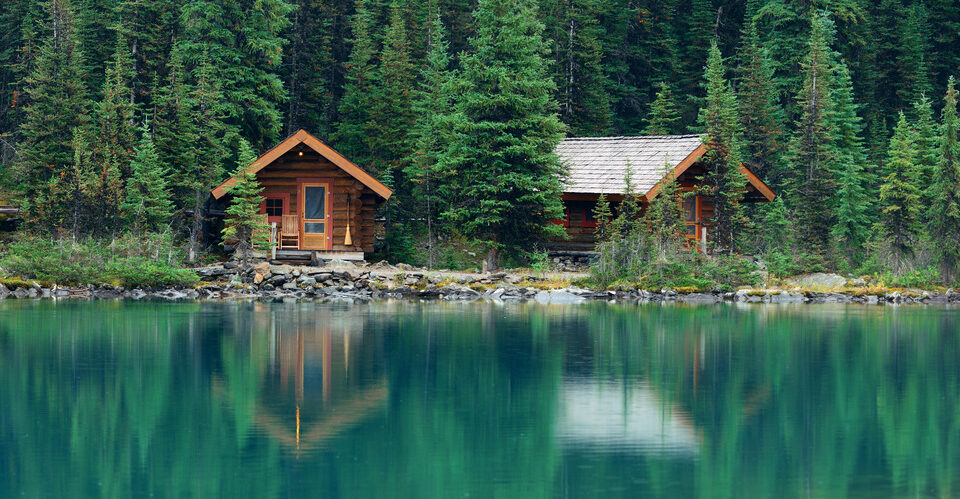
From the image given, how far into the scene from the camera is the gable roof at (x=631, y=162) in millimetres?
43281

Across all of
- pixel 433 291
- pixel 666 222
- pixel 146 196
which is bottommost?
pixel 433 291

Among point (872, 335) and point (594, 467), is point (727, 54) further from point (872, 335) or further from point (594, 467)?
point (594, 467)

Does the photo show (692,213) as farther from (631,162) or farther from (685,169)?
(631,162)

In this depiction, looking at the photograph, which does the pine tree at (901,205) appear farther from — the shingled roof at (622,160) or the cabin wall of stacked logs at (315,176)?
the cabin wall of stacked logs at (315,176)

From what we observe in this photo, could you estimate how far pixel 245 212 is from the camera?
1521 inches

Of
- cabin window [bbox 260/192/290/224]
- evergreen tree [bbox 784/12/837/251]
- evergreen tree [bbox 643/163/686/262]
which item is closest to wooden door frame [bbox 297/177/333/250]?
cabin window [bbox 260/192/290/224]

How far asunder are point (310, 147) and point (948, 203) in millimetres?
23633

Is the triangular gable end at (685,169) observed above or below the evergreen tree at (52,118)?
below

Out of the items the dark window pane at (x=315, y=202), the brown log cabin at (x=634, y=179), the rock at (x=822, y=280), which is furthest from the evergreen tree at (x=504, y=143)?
the rock at (x=822, y=280)

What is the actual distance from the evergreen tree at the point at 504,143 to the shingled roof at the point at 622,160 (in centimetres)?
228

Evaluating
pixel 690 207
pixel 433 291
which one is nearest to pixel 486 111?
pixel 433 291

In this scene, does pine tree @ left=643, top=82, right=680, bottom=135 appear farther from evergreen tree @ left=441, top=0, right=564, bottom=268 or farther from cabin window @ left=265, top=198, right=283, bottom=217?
cabin window @ left=265, top=198, right=283, bottom=217

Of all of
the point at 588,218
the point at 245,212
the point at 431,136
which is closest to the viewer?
the point at 245,212

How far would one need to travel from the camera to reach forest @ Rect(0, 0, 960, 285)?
40375 mm
